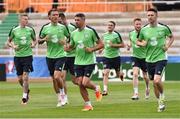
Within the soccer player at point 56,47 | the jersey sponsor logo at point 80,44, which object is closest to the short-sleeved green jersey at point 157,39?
the jersey sponsor logo at point 80,44

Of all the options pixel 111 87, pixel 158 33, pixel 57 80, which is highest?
pixel 158 33

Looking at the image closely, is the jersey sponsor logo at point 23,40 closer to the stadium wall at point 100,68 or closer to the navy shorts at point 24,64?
the navy shorts at point 24,64

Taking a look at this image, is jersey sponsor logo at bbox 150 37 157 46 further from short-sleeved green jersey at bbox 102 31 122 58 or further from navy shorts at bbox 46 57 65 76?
short-sleeved green jersey at bbox 102 31 122 58

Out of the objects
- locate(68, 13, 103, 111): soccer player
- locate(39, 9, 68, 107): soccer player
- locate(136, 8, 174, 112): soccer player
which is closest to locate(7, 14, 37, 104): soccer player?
locate(39, 9, 68, 107): soccer player

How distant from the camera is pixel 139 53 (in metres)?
26.4

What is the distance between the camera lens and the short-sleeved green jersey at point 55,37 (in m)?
22.7

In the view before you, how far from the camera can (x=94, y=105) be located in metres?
22.6

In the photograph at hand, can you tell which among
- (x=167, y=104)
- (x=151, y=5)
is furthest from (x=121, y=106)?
(x=151, y=5)

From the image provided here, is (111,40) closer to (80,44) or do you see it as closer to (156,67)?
(80,44)

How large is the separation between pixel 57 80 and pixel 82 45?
180cm

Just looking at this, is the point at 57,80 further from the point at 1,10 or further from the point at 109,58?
the point at 1,10

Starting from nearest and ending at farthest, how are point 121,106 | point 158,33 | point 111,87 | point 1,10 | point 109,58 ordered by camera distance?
point 158,33, point 121,106, point 109,58, point 111,87, point 1,10

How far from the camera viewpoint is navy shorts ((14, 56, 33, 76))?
2423cm

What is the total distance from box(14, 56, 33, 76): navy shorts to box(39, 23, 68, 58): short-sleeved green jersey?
1.58 meters
